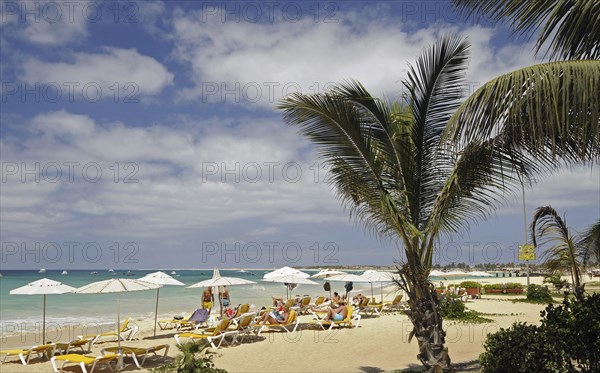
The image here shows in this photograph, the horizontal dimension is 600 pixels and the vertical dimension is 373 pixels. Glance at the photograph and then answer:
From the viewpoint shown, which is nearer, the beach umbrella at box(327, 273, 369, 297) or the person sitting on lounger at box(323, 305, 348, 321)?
the person sitting on lounger at box(323, 305, 348, 321)

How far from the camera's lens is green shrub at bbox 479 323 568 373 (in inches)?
213

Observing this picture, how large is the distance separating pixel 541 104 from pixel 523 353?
112 inches

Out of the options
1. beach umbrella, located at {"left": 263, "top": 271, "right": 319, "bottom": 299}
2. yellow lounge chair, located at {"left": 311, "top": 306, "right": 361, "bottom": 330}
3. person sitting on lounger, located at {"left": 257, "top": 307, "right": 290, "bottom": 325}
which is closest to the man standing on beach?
beach umbrella, located at {"left": 263, "top": 271, "right": 319, "bottom": 299}

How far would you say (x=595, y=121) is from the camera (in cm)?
403

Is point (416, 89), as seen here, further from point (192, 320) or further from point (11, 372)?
point (192, 320)

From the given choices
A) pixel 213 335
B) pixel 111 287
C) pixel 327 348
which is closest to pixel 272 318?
pixel 213 335

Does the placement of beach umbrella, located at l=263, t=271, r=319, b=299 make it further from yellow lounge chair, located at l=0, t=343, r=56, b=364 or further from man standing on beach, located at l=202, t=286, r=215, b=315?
yellow lounge chair, located at l=0, t=343, r=56, b=364

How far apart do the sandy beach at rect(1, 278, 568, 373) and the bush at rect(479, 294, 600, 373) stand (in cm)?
246

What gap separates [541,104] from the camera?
413 centimetres

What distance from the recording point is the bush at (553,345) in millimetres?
5438

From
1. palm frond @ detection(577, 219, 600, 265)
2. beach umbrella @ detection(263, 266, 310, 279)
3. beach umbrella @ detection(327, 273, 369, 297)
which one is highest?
palm frond @ detection(577, 219, 600, 265)

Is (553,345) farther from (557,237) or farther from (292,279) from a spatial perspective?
(292,279)

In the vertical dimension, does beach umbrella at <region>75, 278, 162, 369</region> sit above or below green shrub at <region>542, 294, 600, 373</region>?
above

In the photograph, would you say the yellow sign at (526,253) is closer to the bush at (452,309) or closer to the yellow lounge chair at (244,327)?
the bush at (452,309)
